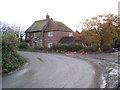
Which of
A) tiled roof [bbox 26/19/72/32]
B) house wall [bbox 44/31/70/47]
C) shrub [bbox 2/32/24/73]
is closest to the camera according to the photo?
shrub [bbox 2/32/24/73]

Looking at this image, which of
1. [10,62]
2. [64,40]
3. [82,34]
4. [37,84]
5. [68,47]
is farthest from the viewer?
[64,40]

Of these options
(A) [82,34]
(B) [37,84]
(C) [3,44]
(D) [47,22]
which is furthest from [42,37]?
(B) [37,84]

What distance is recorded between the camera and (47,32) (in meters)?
76.2

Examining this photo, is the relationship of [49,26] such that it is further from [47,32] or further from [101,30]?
[101,30]

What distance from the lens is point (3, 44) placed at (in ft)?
79.2

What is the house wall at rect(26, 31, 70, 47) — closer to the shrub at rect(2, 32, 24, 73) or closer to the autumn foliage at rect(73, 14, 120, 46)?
the autumn foliage at rect(73, 14, 120, 46)

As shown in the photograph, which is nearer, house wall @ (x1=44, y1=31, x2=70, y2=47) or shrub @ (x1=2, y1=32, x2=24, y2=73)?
shrub @ (x1=2, y1=32, x2=24, y2=73)

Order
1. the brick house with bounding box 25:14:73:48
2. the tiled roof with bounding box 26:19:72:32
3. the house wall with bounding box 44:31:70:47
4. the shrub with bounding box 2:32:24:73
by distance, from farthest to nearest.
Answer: the tiled roof with bounding box 26:19:72:32 → the brick house with bounding box 25:14:73:48 → the house wall with bounding box 44:31:70:47 → the shrub with bounding box 2:32:24:73

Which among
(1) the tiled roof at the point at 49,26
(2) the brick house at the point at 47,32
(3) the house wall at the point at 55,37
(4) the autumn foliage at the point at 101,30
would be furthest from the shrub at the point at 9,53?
(1) the tiled roof at the point at 49,26

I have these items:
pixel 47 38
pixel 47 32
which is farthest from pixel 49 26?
pixel 47 38

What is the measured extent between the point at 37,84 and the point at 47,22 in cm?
6391

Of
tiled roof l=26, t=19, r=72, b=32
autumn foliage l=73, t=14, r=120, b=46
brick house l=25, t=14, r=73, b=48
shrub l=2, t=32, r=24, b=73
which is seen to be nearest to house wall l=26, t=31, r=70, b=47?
brick house l=25, t=14, r=73, b=48

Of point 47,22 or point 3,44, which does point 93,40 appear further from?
point 3,44

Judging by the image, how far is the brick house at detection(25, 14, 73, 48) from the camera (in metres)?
75.0
